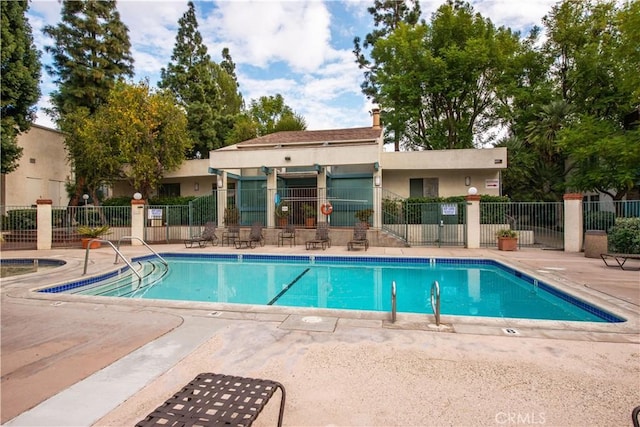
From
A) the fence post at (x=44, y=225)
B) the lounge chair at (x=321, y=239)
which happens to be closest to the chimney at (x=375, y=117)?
the lounge chair at (x=321, y=239)

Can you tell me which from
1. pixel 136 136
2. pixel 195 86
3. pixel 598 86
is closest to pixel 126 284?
pixel 136 136

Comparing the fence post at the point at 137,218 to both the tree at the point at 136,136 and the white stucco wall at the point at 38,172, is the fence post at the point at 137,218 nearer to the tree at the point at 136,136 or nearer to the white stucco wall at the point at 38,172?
the tree at the point at 136,136

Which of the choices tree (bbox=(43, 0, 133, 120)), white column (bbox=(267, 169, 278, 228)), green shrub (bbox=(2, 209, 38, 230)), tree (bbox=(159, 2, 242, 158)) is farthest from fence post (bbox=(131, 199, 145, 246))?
tree (bbox=(43, 0, 133, 120))

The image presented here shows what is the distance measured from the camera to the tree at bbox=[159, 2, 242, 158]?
25.0m

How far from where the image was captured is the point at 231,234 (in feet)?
51.9

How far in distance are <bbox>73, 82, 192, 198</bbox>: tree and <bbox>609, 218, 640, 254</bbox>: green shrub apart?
2072cm

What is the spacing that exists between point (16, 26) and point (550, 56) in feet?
101

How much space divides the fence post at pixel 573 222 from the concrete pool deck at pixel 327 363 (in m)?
7.94

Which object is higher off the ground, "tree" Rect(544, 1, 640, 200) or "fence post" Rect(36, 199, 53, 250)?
"tree" Rect(544, 1, 640, 200)

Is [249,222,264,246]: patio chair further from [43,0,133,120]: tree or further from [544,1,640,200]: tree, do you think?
[43,0,133,120]: tree

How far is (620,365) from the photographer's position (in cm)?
332

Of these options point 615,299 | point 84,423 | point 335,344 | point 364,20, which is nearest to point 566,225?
point 615,299

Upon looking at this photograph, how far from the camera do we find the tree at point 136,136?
57.5ft

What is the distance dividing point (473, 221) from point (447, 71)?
1165cm
